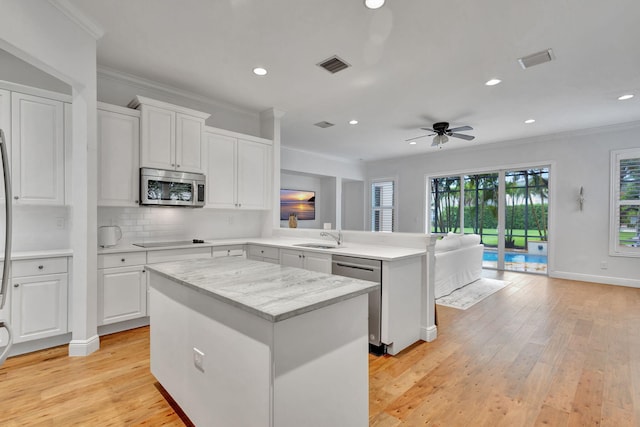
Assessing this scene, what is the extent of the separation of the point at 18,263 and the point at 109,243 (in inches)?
28.0

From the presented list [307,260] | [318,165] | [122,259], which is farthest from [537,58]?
[318,165]

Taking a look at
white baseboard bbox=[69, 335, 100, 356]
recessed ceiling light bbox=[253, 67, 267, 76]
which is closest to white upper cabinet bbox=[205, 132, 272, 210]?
recessed ceiling light bbox=[253, 67, 267, 76]

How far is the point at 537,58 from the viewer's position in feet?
10.1

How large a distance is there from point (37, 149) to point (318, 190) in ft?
21.7

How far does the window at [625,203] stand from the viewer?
5.23 metres

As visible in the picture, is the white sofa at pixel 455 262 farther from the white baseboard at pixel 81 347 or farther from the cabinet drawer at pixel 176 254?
the white baseboard at pixel 81 347

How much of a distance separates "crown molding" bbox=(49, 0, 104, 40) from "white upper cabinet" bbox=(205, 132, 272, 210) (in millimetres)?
1505

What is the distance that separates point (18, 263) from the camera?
2549 mm

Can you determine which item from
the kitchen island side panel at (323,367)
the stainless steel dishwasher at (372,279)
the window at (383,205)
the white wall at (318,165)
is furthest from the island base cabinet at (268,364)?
Result: the window at (383,205)

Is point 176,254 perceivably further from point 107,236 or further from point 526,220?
point 526,220

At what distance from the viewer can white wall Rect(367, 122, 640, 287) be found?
5379 mm

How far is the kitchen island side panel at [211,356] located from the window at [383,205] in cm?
741

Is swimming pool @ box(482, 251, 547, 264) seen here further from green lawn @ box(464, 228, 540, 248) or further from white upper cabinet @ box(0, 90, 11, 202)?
white upper cabinet @ box(0, 90, 11, 202)

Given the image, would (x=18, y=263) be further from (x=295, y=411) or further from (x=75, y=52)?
(x=295, y=411)
